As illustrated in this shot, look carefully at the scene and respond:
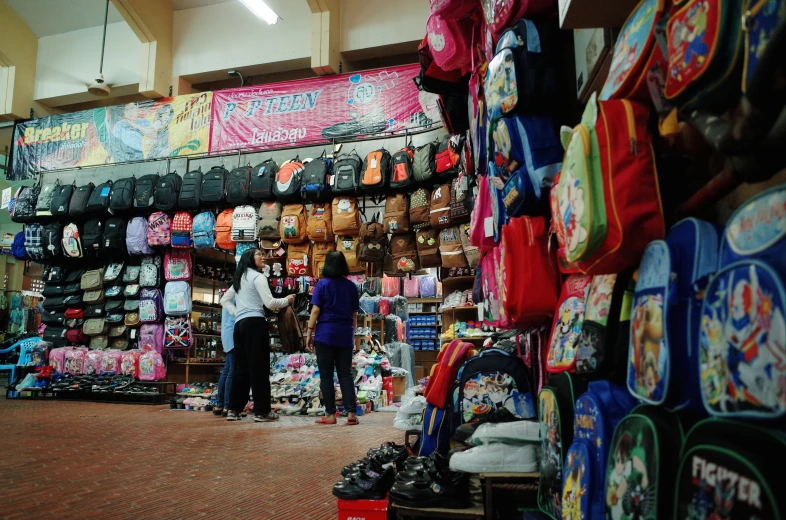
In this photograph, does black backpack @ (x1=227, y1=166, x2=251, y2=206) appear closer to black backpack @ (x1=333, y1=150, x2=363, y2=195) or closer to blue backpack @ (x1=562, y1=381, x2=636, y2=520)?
black backpack @ (x1=333, y1=150, x2=363, y2=195)

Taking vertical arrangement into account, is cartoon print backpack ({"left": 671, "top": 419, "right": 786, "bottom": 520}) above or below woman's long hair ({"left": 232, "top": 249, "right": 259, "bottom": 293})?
below

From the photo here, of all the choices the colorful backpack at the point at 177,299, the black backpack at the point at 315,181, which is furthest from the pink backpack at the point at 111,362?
the black backpack at the point at 315,181

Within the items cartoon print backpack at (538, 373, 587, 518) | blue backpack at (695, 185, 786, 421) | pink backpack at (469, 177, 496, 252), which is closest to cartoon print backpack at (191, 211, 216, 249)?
pink backpack at (469, 177, 496, 252)

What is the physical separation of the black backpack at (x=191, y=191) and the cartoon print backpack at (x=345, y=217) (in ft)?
6.57

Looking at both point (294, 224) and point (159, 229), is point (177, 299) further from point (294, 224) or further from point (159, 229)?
point (294, 224)

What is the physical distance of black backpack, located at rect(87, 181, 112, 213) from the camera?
24.3ft

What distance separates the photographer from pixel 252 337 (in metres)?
5.07

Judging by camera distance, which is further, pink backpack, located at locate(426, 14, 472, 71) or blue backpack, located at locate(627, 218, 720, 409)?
pink backpack, located at locate(426, 14, 472, 71)

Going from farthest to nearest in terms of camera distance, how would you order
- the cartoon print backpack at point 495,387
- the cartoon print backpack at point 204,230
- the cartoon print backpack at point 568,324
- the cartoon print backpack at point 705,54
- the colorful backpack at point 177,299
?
1. the colorful backpack at point 177,299
2. the cartoon print backpack at point 204,230
3. the cartoon print backpack at point 495,387
4. the cartoon print backpack at point 568,324
5. the cartoon print backpack at point 705,54

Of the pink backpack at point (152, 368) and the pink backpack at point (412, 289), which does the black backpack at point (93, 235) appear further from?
the pink backpack at point (412, 289)

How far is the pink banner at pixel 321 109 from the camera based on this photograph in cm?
699

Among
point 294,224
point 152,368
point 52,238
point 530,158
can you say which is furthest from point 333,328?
point 52,238

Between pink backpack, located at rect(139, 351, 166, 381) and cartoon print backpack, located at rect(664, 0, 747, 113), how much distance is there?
25.7 feet

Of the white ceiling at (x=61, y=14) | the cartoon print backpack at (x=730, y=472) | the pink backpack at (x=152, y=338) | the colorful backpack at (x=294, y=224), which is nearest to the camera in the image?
the cartoon print backpack at (x=730, y=472)
